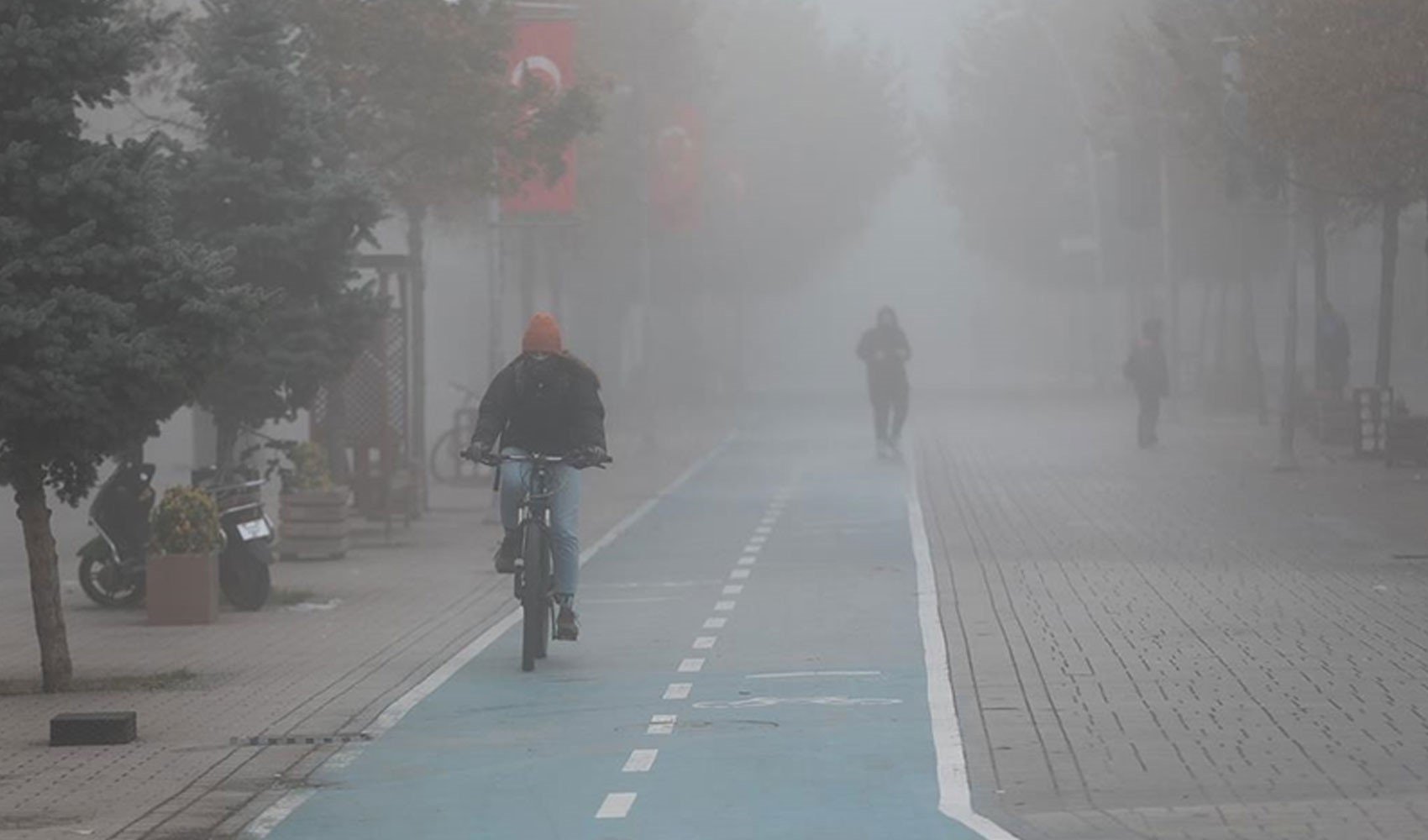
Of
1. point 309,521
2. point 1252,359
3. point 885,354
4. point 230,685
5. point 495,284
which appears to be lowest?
point 230,685

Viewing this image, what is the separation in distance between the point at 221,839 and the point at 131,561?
1065cm

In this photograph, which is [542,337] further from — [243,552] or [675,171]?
[675,171]

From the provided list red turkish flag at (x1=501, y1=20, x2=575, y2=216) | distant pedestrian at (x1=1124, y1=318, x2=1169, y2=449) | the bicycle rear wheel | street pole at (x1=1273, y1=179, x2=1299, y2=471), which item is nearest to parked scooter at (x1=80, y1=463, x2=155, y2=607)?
the bicycle rear wheel

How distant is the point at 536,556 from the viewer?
1695cm

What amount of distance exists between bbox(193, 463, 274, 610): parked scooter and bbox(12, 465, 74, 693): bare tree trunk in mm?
4677

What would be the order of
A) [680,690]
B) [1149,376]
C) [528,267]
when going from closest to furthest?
[680,690] → [1149,376] → [528,267]

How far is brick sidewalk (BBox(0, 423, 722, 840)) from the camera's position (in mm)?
11930

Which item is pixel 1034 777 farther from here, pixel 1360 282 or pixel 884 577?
pixel 1360 282

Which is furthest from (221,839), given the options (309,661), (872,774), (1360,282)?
(1360,282)

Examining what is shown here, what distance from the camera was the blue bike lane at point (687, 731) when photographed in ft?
37.0

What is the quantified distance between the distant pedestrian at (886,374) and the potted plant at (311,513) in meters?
18.0

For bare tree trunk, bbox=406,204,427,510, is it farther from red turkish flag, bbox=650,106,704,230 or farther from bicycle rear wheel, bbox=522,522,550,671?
red turkish flag, bbox=650,106,704,230

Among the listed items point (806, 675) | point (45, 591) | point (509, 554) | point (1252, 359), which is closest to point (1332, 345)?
point (1252, 359)

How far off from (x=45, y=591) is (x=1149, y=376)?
98.4ft
